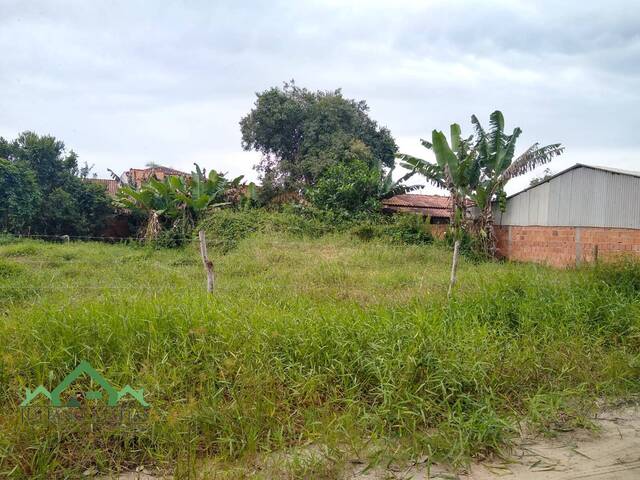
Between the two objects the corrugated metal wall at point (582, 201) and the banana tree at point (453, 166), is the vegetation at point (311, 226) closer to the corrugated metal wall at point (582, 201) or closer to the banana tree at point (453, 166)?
the banana tree at point (453, 166)

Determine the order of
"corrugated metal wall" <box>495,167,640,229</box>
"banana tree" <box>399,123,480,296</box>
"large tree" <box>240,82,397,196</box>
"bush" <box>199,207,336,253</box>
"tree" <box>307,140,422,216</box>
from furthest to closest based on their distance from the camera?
"large tree" <box>240,82,397,196</box> → "tree" <box>307,140,422,216</box> → "bush" <box>199,207,336,253</box> → "banana tree" <box>399,123,480,296</box> → "corrugated metal wall" <box>495,167,640,229</box>

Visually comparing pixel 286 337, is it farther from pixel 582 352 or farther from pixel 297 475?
pixel 582 352

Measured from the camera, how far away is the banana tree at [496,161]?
12.3m

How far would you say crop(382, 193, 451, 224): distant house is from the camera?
18086mm

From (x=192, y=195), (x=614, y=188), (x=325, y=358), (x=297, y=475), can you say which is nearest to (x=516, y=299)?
(x=325, y=358)

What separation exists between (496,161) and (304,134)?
8.32 m

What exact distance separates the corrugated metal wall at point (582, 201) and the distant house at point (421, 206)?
17.6 feet

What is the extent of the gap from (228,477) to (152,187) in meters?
13.2

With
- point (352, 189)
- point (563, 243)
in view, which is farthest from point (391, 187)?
point (563, 243)

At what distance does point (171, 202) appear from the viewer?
1412cm

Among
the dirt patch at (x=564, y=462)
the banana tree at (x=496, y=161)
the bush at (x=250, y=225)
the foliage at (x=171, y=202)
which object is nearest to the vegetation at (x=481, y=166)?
the banana tree at (x=496, y=161)

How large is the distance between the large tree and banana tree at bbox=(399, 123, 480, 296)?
4494mm

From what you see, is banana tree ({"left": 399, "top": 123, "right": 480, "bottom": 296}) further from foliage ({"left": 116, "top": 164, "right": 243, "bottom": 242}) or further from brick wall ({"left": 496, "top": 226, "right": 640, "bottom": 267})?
foliage ({"left": 116, "top": 164, "right": 243, "bottom": 242})

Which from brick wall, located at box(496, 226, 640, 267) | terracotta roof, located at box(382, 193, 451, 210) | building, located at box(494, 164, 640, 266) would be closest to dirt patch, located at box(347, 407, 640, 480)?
brick wall, located at box(496, 226, 640, 267)
